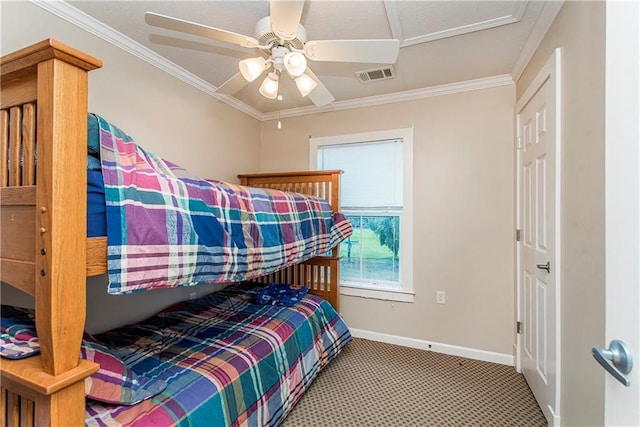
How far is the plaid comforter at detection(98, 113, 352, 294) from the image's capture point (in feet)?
3.17

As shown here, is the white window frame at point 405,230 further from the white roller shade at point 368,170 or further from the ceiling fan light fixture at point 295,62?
the ceiling fan light fixture at point 295,62

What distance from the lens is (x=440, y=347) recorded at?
2775mm

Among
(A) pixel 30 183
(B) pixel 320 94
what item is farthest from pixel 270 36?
(A) pixel 30 183

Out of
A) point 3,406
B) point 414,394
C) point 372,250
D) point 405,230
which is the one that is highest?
point 405,230

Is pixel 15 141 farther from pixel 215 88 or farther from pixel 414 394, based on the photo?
pixel 414 394

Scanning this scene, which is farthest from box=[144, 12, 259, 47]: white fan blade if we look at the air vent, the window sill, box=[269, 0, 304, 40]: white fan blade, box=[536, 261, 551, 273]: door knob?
the window sill

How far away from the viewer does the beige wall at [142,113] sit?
5.42ft

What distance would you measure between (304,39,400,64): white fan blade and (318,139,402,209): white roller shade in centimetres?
150

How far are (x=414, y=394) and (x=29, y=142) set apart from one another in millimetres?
2441

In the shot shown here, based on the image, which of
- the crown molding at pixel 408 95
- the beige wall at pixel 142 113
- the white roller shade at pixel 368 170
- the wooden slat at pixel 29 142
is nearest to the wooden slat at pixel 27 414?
the wooden slat at pixel 29 142

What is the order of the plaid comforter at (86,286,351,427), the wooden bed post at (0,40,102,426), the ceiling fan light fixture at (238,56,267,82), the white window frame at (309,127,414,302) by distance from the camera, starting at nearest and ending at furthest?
the wooden bed post at (0,40,102,426) → the plaid comforter at (86,286,351,427) → the ceiling fan light fixture at (238,56,267,82) → the white window frame at (309,127,414,302)

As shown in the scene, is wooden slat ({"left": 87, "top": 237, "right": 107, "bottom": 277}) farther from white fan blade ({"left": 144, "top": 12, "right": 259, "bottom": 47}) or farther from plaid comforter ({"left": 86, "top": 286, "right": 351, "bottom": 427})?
white fan blade ({"left": 144, "top": 12, "right": 259, "bottom": 47})

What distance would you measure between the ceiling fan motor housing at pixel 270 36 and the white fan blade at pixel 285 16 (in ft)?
0.21

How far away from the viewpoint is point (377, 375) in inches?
93.3
